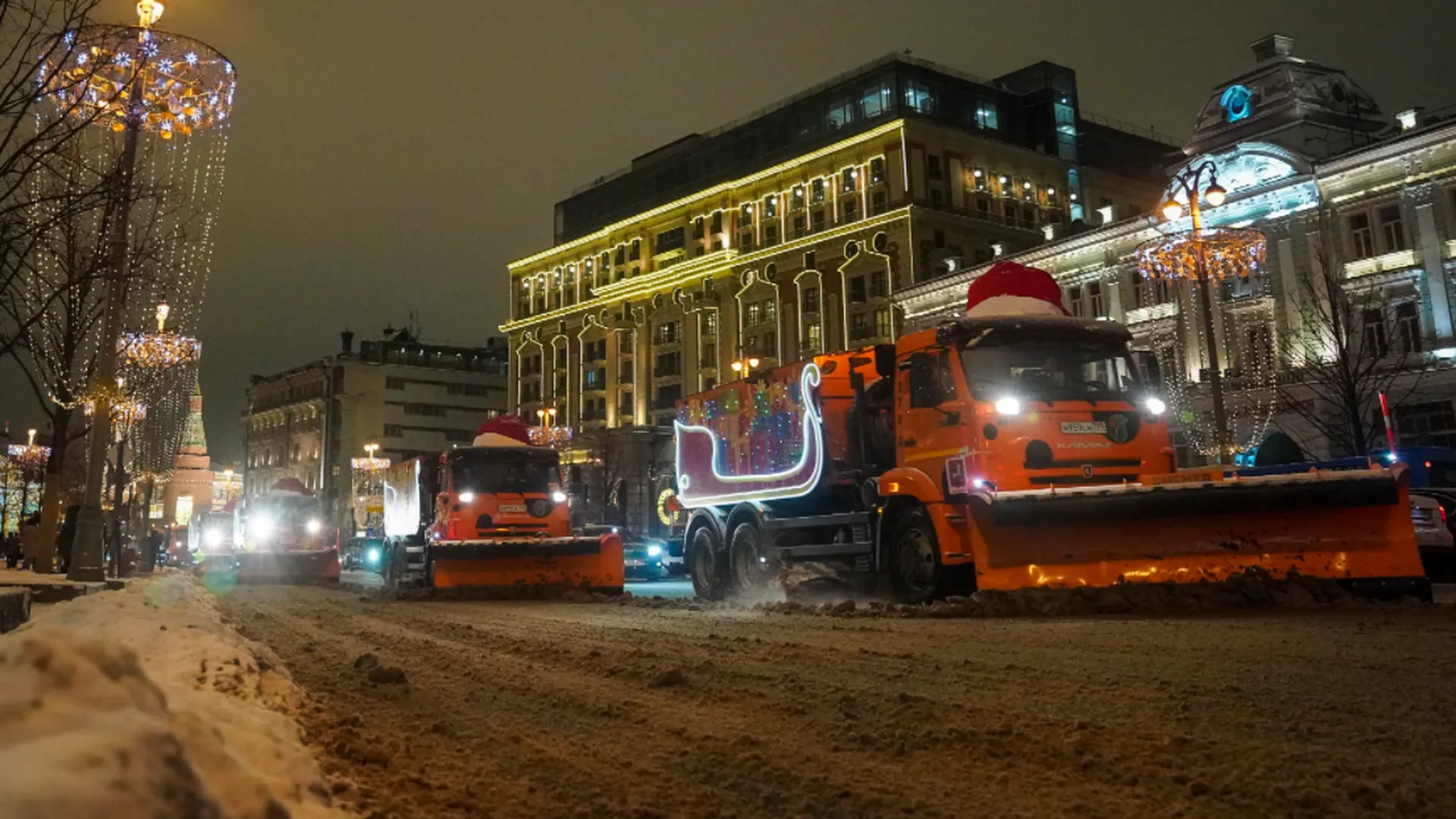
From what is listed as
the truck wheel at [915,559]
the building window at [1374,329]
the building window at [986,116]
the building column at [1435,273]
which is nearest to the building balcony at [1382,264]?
the building column at [1435,273]

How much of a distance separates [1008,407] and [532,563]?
9.22m

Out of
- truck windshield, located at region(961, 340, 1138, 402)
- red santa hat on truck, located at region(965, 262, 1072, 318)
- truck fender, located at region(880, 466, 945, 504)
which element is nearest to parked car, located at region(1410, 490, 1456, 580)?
truck windshield, located at region(961, 340, 1138, 402)

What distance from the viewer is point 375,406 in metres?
98.6

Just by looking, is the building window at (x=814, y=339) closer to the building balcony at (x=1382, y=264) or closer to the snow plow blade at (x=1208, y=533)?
the building balcony at (x=1382, y=264)

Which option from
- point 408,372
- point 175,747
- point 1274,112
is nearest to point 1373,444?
point 1274,112

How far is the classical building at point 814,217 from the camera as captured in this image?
57.2 m

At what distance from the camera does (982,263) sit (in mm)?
48094

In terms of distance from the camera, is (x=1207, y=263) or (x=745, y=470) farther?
(x=1207, y=263)

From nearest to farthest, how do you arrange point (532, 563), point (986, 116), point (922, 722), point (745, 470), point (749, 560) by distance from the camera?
point (922, 722) < point (749, 560) < point (745, 470) < point (532, 563) < point (986, 116)

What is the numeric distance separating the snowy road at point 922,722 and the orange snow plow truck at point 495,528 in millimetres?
8104

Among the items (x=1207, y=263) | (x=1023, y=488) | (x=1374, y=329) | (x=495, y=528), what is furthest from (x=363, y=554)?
(x=1374, y=329)

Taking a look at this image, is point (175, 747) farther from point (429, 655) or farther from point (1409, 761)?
point (429, 655)

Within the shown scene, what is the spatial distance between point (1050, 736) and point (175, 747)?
3356 millimetres

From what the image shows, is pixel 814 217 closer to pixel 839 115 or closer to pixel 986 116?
pixel 839 115
